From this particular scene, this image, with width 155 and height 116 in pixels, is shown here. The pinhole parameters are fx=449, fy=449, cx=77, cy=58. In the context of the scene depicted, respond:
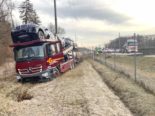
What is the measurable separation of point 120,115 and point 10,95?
8.02 m

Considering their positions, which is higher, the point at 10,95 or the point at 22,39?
the point at 22,39

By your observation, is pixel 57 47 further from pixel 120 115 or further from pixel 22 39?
pixel 120 115

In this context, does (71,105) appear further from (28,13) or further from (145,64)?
(28,13)

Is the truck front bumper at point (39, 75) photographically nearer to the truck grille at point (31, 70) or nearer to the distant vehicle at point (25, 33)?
the truck grille at point (31, 70)

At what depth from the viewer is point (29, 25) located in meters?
30.1

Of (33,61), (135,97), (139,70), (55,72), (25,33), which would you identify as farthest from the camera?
(139,70)

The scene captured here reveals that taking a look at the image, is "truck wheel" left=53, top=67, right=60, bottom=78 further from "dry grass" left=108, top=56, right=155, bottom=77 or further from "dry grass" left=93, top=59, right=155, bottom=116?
"dry grass" left=93, top=59, right=155, bottom=116

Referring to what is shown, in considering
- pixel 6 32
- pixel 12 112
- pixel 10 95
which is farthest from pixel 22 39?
pixel 6 32

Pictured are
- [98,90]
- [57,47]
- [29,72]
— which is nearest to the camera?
[98,90]

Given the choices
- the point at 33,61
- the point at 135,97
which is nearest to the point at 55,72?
the point at 33,61

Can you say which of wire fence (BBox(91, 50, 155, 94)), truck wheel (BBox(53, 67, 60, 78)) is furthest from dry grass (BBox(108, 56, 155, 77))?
truck wheel (BBox(53, 67, 60, 78))

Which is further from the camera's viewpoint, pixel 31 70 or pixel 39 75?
pixel 31 70

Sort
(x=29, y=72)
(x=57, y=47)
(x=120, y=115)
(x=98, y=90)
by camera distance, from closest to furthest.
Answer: (x=120, y=115) < (x=98, y=90) < (x=29, y=72) < (x=57, y=47)

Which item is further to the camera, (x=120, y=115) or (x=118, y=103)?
(x=118, y=103)
